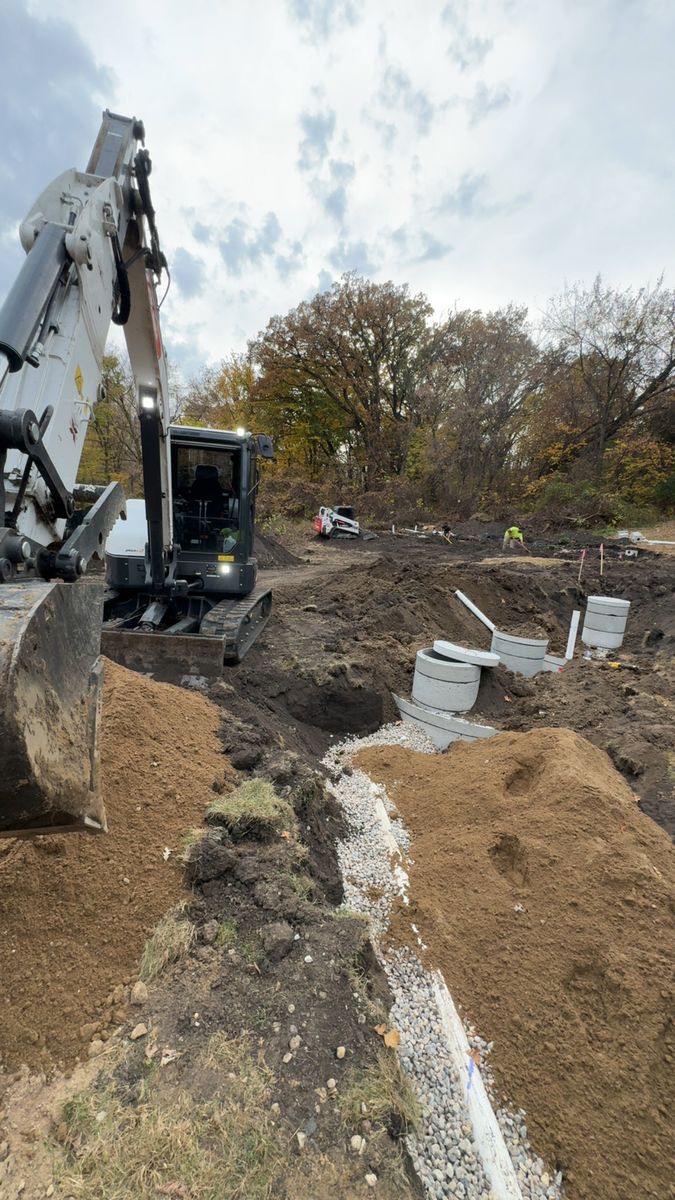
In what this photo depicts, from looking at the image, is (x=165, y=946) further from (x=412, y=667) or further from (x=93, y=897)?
(x=412, y=667)

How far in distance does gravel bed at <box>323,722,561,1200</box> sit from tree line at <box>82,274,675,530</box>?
23211 millimetres

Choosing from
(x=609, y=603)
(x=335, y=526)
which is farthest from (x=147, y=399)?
(x=335, y=526)

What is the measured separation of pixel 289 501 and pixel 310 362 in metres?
11.0

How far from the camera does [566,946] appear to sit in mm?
2811

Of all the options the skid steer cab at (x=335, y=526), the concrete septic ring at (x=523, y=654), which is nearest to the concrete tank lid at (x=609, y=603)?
the concrete septic ring at (x=523, y=654)

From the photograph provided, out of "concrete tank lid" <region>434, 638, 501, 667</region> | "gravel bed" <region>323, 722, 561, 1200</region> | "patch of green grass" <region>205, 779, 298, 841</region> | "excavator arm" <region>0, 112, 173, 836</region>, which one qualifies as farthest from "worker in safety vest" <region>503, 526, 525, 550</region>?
"patch of green grass" <region>205, 779, 298, 841</region>

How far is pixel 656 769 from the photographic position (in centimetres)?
471

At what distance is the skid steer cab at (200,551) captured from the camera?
6438 mm

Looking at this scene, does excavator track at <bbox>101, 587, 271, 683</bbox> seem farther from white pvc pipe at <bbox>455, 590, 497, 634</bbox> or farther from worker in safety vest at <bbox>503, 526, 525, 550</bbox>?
worker in safety vest at <bbox>503, 526, 525, 550</bbox>

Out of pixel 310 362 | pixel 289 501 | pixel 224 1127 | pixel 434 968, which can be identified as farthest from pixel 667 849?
pixel 310 362

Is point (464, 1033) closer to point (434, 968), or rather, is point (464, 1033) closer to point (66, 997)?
point (434, 968)

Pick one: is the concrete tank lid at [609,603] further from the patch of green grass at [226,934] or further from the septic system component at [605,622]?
the patch of green grass at [226,934]

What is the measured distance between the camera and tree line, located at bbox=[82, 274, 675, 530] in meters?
24.5

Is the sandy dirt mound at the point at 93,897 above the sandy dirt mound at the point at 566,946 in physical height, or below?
above
